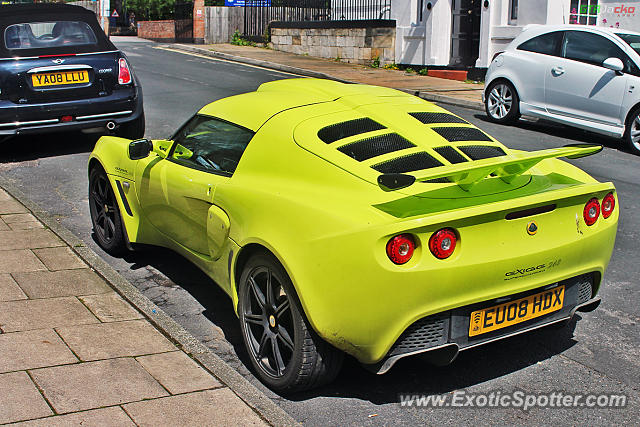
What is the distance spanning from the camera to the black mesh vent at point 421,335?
3.82 meters

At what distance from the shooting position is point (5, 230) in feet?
22.2

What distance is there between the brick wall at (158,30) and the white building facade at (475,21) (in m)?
18.9

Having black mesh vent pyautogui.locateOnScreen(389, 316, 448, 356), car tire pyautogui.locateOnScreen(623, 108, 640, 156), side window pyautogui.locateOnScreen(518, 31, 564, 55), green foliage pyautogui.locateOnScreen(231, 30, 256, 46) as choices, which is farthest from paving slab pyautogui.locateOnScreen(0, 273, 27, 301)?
green foliage pyautogui.locateOnScreen(231, 30, 256, 46)

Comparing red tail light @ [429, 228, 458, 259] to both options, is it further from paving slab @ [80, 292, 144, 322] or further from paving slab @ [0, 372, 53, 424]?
paving slab @ [80, 292, 144, 322]

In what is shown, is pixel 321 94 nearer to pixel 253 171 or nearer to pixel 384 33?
pixel 253 171

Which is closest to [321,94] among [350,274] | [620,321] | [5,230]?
[350,274]

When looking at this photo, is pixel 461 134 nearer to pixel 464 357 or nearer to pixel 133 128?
pixel 464 357

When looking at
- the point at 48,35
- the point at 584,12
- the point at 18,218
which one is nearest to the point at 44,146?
the point at 48,35

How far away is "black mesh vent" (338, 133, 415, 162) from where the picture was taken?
4.24 metres

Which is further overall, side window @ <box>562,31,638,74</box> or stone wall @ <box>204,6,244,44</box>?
stone wall @ <box>204,6,244,44</box>

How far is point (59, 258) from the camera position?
607cm

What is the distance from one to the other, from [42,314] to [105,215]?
4.76 feet

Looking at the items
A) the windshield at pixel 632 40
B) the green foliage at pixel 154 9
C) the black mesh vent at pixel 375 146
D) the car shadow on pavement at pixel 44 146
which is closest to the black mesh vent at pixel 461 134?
the black mesh vent at pixel 375 146

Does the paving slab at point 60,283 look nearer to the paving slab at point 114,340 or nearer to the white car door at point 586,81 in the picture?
the paving slab at point 114,340
